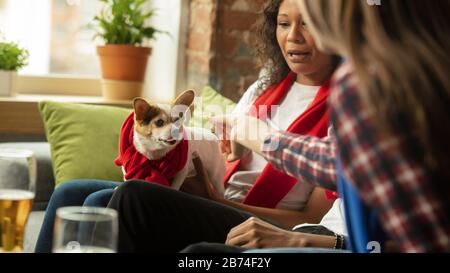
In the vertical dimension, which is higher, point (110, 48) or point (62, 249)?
point (110, 48)

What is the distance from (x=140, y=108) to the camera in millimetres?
1595

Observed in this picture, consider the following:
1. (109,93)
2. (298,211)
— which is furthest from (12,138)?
(298,211)

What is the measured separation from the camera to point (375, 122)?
2.58 feet

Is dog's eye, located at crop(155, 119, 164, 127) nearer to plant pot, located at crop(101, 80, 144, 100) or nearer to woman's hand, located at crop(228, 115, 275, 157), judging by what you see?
woman's hand, located at crop(228, 115, 275, 157)

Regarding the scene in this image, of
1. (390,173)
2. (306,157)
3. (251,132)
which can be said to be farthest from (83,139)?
(390,173)

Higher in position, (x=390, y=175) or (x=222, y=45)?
(x=222, y=45)

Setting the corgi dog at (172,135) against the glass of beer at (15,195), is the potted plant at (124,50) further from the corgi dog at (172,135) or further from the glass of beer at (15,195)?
the glass of beer at (15,195)

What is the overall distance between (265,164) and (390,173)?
0.93 meters

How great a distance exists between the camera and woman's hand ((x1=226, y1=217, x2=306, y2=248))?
4.50ft

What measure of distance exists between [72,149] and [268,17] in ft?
2.01

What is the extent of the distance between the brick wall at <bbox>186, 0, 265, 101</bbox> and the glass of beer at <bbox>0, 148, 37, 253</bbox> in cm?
A: 137

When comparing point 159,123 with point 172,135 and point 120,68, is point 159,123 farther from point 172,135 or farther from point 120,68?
point 120,68

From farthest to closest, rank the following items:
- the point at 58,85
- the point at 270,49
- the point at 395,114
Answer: the point at 58,85, the point at 270,49, the point at 395,114
